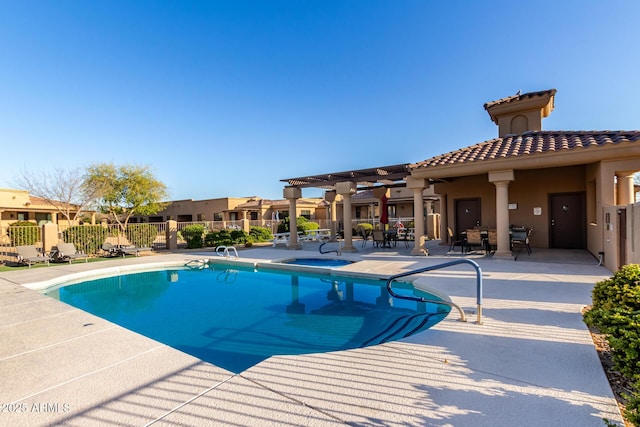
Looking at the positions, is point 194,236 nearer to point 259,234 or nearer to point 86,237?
point 259,234

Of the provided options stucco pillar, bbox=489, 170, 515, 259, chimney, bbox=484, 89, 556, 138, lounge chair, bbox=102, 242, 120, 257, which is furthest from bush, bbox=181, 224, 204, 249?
chimney, bbox=484, 89, 556, 138

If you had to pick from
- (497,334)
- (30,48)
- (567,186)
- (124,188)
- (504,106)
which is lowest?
A: (497,334)

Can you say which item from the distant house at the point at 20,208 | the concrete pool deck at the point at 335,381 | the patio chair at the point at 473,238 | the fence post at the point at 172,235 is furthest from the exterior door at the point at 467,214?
the distant house at the point at 20,208

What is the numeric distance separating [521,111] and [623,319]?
1430 cm

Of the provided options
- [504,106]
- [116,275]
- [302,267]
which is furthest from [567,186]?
[116,275]

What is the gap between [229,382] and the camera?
3.15m

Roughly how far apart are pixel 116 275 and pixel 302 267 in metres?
7.37

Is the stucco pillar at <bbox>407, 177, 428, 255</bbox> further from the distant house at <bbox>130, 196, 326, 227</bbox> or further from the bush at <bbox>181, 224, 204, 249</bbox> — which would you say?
the distant house at <bbox>130, 196, 326, 227</bbox>

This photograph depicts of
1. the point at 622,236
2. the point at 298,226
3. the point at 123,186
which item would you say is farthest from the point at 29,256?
the point at 622,236

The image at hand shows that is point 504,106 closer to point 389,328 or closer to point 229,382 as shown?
point 389,328

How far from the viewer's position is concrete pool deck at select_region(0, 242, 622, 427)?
8.51 feet

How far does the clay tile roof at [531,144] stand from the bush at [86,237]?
16559 millimetres

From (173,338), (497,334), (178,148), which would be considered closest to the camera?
(497,334)

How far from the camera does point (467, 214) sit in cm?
1520
